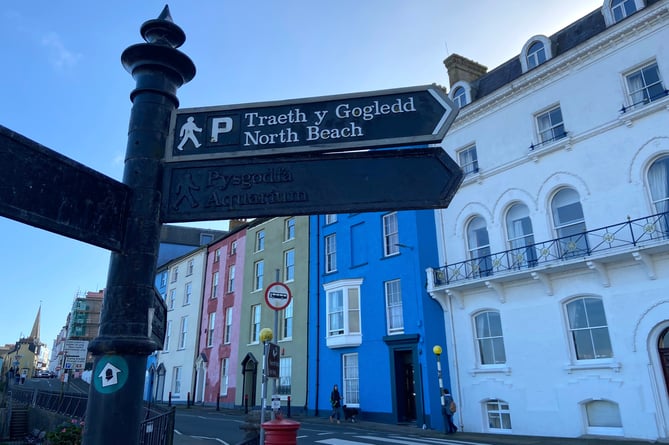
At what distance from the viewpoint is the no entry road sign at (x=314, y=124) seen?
8.75ft

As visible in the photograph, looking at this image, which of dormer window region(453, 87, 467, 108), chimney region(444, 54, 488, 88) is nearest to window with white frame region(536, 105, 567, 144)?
dormer window region(453, 87, 467, 108)

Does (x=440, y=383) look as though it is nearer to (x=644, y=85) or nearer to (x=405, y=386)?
(x=405, y=386)

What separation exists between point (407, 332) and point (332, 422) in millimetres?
5273

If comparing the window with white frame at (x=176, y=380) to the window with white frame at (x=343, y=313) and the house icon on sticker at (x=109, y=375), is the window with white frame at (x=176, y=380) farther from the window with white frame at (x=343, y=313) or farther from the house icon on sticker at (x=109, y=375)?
the house icon on sticker at (x=109, y=375)

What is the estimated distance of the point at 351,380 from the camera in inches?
886

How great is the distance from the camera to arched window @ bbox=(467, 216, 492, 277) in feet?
60.9

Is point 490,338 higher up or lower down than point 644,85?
lower down

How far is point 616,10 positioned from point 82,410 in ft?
77.3

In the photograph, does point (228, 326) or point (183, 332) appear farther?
point (183, 332)

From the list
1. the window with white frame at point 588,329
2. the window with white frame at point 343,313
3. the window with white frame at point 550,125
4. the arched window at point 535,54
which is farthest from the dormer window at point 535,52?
the window with white frame at point 343,313

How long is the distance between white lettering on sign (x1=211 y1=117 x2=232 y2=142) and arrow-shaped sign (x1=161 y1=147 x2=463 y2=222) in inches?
7.4

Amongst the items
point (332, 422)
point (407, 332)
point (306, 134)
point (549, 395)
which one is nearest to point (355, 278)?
point (407, 332)

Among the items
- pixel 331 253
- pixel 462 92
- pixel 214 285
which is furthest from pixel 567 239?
pixel 214 285

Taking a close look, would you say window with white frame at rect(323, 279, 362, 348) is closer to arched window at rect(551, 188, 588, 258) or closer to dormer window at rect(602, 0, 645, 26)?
arched window at rect(551, 188, 588, 258)
